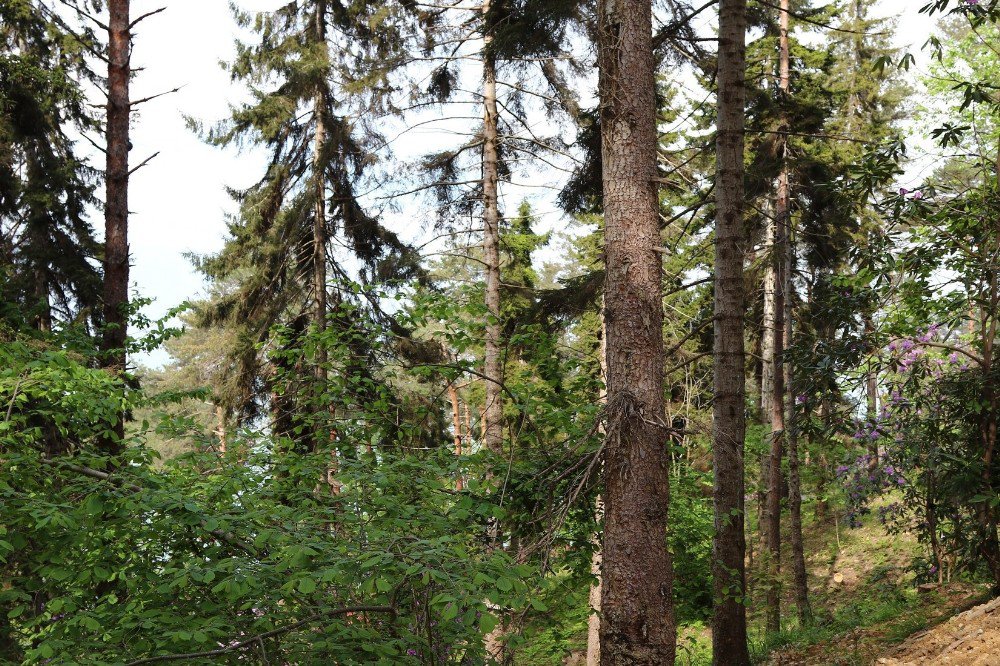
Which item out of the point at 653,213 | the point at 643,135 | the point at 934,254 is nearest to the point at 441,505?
the point at 653,213

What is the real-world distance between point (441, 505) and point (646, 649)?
1.80 metres

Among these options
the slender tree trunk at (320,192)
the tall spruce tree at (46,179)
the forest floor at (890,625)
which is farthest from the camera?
the slender tree trunk at (320,192)

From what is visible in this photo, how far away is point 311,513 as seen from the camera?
4.70m

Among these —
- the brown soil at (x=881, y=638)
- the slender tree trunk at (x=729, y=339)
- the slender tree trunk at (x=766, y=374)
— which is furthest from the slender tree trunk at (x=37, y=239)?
the slender tree trunk at (x=766, y=374)

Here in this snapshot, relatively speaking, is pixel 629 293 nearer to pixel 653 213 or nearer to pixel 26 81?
pixel 653 213

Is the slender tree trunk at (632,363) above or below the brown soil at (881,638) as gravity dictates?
above

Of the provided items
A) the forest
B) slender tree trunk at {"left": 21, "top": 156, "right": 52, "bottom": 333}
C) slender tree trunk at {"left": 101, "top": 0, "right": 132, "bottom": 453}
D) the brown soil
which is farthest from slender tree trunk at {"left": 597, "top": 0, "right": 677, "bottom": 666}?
slender tree trunk at {"left": 21, "top": 156, "right": 52, "bottom": 333}

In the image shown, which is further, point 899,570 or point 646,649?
point 899,570

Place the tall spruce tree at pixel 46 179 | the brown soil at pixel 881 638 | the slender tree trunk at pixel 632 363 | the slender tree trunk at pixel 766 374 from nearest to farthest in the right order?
the slender tree trunk at pixel 632 363 < the brown soil at pixel 881 638 < the tall spruce tree at pixel 46 179 < the slender tree trunk at pixel 766 374

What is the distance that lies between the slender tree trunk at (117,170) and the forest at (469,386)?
0.05 m

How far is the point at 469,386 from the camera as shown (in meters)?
8.54

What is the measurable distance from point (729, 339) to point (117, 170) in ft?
25.8

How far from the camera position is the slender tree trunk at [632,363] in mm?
4309

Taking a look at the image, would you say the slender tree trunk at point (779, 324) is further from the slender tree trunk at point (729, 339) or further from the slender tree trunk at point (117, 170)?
the slender tree trunk at point (117, 170)
